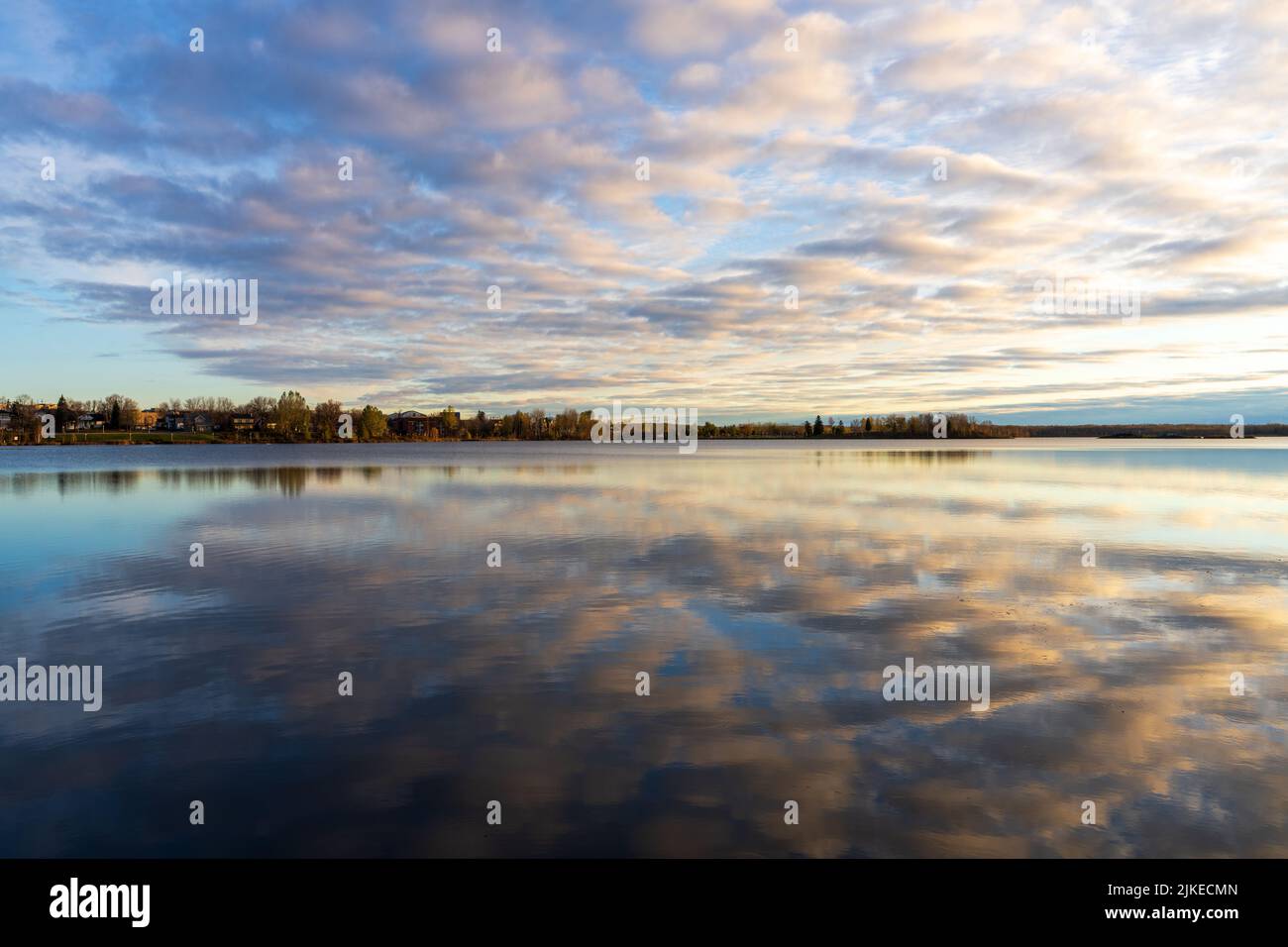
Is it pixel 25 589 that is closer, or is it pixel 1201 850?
pixel 1201 850

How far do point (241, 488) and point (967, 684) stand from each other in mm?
40959

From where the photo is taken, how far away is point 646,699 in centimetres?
884

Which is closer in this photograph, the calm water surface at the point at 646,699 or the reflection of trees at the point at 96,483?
the calm water surface at the point at 646,699

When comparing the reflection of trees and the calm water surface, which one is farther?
the reflection of trees

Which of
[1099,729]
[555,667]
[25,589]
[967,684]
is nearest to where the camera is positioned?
[1099,729]

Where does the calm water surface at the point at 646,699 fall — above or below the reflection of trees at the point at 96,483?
below

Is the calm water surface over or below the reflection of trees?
below

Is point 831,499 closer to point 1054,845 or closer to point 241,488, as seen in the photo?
point 1054,845

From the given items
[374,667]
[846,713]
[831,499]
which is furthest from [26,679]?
[831,499]

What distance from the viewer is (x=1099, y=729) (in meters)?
7.90

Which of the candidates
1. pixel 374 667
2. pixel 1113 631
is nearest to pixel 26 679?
pixel 374 667

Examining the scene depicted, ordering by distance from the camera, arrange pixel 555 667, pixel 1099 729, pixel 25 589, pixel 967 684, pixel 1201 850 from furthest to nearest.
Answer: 1. pixel 25 589
2. pixel 555 667
3. pixel 967 684
4. pixel 1099 729
5. pixel 1201 850

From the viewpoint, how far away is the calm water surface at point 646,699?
239 inches

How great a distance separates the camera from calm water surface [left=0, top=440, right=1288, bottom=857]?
608 centimetres
